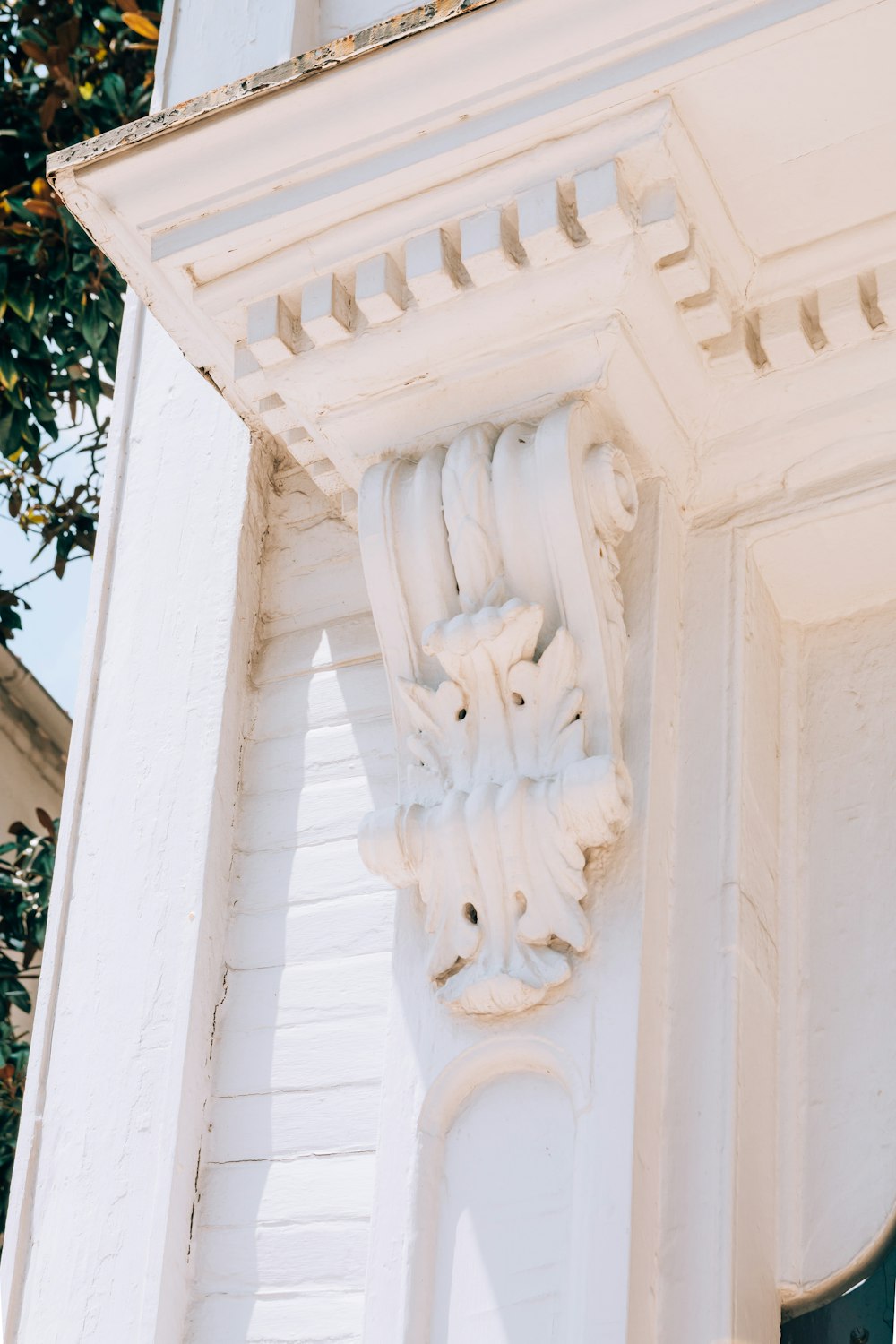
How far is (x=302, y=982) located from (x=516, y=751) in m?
0.46

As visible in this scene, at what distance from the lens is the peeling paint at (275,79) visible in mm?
2186

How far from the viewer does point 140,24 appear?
4.10m

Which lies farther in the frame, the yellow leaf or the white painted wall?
the yellow leaf

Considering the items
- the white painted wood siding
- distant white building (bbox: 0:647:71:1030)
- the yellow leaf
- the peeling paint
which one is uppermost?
the yellow leaf

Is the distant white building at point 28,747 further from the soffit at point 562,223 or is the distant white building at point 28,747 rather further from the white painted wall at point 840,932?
the white painted wall at point 840,932

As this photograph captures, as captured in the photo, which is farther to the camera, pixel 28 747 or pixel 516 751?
pixel 28 747

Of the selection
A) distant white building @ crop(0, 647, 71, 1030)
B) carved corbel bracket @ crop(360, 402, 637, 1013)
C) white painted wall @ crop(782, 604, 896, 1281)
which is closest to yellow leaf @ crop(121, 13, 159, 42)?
distant white building @ crop(0, 647, 71, 1030)

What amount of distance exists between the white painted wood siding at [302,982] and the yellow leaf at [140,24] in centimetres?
178

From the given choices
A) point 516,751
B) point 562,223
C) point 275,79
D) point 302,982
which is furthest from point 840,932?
point 275,79

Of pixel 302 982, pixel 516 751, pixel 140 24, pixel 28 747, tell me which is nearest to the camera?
pixel 516 751

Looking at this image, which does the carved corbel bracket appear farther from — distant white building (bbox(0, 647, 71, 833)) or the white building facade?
distant white building (bbox(0, 647, 71, 833))

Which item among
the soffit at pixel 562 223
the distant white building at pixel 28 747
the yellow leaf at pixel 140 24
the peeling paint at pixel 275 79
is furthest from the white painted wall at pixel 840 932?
the distant white building at pixel 28 747

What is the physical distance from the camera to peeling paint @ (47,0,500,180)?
2186mm

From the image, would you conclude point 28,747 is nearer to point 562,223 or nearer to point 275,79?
point 275,79
